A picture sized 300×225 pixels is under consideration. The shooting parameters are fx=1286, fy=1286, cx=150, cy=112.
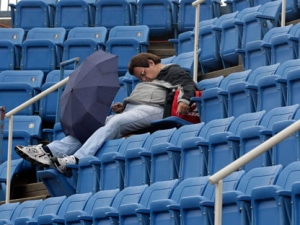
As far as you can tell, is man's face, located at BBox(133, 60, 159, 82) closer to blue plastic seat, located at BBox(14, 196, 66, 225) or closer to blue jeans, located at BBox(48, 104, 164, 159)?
blue jeans, located at BBox(48, 104, 164, 159)

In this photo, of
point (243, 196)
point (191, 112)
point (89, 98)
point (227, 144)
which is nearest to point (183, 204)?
point (243, 196)

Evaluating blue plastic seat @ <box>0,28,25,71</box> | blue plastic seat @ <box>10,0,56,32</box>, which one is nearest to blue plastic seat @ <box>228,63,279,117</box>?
blue plastic seat @ <box>0,28,25,71</box>

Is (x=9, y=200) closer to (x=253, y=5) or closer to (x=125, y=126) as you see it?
(x=125, y=126)

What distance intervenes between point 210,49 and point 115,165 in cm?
209

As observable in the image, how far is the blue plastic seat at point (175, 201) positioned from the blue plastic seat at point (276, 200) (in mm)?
648

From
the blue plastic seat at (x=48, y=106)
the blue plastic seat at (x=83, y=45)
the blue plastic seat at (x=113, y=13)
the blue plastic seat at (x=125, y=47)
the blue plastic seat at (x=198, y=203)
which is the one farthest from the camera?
the blue plastic seat at (x=113, y=13)

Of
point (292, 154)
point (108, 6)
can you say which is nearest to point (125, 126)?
point (292, 154)

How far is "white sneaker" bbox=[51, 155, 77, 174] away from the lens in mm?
9789

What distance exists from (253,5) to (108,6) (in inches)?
75.8

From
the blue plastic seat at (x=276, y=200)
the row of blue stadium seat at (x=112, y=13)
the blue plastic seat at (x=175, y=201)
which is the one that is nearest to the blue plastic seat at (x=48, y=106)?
the row of blue stadium seat at (x=112, y=13)

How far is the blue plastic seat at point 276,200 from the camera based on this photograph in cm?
707

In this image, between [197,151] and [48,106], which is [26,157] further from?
[48,106]

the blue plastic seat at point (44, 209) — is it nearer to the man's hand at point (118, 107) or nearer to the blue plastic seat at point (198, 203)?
the man's hand at point (118, 107)

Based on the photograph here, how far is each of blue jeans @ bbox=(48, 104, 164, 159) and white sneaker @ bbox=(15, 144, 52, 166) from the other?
157 mm
